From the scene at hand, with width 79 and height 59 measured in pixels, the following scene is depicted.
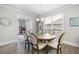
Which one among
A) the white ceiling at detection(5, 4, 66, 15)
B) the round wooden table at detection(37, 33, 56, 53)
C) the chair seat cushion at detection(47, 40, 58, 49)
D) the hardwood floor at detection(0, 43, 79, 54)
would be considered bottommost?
the hardwood floor at detection(0, 43, 79, 54)

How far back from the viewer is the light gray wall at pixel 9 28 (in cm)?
221

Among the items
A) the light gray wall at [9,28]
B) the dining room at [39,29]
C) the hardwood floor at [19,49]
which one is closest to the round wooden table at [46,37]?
the dining room at [39,29]

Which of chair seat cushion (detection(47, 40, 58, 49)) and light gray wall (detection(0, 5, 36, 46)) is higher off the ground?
light gray wall (detection(0, 5, 36, 46))

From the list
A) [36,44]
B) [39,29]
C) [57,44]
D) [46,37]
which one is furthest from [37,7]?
[57,44]

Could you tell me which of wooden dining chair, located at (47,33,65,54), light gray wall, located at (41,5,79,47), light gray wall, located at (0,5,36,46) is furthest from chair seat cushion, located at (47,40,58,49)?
light gray wall, located at (0,5,36,46)

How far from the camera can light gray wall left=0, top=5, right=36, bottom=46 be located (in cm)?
221

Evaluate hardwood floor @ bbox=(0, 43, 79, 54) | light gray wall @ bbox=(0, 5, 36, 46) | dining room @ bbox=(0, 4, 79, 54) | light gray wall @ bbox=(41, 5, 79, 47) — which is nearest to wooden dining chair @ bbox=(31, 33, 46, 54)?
dining room @ bbox=(0, 4, 79, 54)

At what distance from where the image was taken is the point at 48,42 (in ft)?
7.86

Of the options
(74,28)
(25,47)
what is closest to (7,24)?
(25,47)

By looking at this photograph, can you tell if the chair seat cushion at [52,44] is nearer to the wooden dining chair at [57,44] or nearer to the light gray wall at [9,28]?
the wooden dining chair at [57,44]

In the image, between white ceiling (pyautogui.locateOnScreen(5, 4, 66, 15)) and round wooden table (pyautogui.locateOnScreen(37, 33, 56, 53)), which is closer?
white ceiling (pyautogui.locateOnScreen(5, 4, 66, 15))

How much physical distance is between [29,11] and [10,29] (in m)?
0.63

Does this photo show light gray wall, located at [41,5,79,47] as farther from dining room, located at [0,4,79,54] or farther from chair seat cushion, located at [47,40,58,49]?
chair seat cushion, located at [47,40,58,49]
